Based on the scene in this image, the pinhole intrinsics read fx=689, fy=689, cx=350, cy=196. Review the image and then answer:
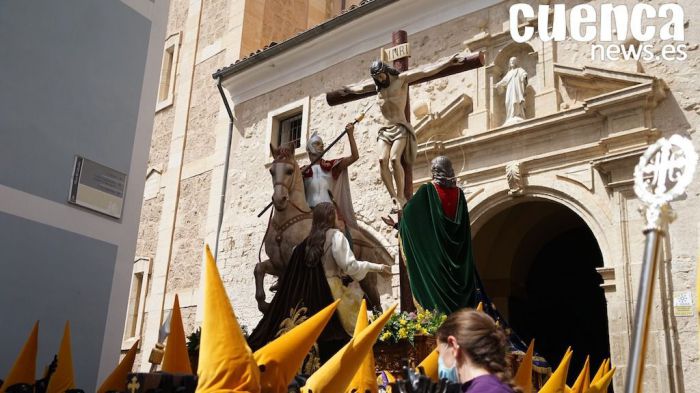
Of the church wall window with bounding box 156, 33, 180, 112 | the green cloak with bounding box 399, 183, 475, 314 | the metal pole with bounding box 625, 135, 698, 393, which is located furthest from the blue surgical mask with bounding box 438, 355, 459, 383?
the church wall window with bounding box 156, 33, 180, 112

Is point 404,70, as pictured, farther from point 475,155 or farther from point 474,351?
point 475,155

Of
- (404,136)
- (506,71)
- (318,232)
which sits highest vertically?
(506,71)

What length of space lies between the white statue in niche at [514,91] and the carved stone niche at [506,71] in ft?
0.34

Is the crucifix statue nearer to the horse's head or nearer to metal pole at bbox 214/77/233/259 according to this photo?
the horse's head

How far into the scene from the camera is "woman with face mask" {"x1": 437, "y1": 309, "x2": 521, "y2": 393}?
2.18 metres

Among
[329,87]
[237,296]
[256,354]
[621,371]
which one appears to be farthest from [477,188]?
[256,354]

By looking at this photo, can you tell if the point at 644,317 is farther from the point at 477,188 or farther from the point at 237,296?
the point at 237,296

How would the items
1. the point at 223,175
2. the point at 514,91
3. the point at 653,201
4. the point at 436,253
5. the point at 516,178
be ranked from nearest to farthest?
the point at 653,201, the point at 436,253, the point at 516,178, the point at 514,91, the point at 223,175

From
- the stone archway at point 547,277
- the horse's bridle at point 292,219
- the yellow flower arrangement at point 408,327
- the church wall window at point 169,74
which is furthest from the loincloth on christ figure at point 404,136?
the church wall window at point 169,74

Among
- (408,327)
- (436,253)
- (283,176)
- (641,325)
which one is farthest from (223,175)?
(641,325)

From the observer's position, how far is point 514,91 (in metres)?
10.3

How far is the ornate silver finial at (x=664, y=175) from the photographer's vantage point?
202 centimetres

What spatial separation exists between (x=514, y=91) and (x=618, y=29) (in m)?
1.65

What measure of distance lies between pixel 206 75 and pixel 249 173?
3818mm
